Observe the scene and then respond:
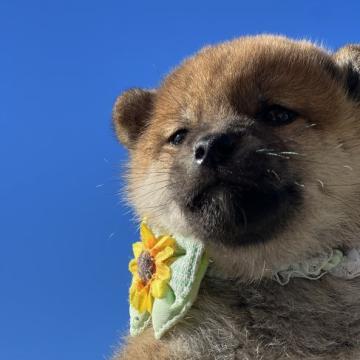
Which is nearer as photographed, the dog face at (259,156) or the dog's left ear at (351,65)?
the dog face at (259,156)

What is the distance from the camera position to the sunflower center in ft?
13.3

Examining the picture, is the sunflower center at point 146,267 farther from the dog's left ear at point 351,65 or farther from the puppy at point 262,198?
the dog's left ear at point 351,65

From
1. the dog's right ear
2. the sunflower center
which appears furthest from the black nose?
the dog's right ear

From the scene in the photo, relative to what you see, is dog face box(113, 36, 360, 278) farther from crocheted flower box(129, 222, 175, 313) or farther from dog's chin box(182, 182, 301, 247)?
crocheted flower box(129, 222, 175, 313)

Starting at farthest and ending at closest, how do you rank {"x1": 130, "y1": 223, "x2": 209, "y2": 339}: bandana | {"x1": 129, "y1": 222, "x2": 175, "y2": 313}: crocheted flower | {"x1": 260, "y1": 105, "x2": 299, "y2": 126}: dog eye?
{"x1": 129, "y1": 222, "x2": 175, "y2": 313}: crocheted flower → {"x1": 260, "y1": 105, "x2": 299, "y2": 126}: dog eye → {"x1": 130, "y1": 223, "x2": 209, "y2": 339}: bandana

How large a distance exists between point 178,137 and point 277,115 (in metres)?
0.76

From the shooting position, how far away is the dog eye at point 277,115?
12.4ft

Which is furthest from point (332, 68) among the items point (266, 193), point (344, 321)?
point (344, 321)

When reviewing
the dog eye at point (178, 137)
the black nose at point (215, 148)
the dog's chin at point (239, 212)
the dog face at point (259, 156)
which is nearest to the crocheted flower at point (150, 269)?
the dog face at point (259, 156)

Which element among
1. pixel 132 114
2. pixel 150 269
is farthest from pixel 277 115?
pixel 132 114

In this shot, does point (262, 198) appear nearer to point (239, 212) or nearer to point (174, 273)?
point (239, 212)

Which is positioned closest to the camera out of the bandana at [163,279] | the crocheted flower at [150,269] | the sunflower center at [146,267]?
the bandana at [163,279]

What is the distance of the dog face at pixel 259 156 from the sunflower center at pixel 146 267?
0.25m

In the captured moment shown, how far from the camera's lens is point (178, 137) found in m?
4.23
